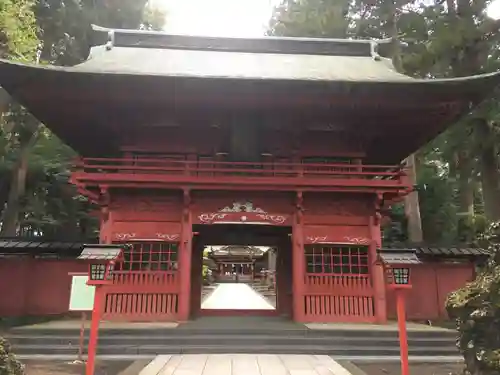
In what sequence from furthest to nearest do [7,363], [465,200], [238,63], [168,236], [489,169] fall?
[465,200], [489,169], [238,63], [168,236], [7,363]

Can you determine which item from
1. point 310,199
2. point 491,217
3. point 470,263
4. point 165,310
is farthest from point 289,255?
point 491,217

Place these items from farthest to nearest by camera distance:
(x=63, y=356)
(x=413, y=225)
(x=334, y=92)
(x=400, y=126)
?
(x=413, y=225), (x=400, y=126), (x=334, y=92), (x=63, y=356)

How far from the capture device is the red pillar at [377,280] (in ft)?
37.9

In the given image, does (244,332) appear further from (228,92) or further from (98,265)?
(228,92)

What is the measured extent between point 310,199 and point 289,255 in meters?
2.77

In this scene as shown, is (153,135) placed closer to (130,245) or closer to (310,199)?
(130,245)

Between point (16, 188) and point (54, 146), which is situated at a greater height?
point (54, 146)

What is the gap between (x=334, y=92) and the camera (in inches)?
431

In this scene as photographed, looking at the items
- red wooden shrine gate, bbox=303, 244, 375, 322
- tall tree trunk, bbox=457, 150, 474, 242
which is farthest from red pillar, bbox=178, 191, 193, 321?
tall tree trunk, bbox=457, 150, 474, 242

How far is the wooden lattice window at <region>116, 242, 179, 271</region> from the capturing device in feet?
39.1

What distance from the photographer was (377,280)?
11.8 meters

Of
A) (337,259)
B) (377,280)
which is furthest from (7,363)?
(337,259)

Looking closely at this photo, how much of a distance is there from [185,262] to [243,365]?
14.4 feet

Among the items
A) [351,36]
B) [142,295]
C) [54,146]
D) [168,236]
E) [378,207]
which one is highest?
[351,36]
